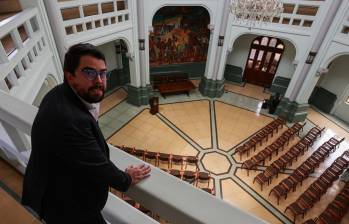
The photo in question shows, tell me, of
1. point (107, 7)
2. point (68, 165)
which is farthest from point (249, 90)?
point (68, 165)

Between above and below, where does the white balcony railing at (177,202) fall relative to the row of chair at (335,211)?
above

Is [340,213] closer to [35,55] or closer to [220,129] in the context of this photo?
[220,129]

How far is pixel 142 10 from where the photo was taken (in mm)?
9422

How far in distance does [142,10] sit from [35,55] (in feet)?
17.2

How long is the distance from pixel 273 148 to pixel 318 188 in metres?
2.13

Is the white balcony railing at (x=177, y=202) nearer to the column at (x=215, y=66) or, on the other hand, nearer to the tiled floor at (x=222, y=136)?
the tiled floor at (x=222, y=136)

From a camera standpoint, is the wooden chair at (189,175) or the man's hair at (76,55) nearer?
the man's hair at (76,55)

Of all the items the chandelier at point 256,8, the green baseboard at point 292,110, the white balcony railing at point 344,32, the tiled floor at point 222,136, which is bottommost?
the tiled floor at point 222,136

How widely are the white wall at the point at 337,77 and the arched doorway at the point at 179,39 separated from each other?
22.7 feet

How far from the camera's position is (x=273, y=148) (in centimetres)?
937

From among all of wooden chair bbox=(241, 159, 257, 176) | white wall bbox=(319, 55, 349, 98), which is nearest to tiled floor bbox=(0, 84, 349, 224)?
wooden chair bbox=(241, 159, 257, 176)

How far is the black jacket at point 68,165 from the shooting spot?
3.25 feet

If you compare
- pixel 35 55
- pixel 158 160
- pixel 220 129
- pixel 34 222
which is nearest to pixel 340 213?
pixel 220 129

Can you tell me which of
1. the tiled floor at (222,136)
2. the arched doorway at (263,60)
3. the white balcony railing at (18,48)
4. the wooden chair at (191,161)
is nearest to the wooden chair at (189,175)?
the wooden chair at (191,161)
